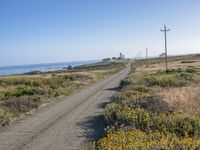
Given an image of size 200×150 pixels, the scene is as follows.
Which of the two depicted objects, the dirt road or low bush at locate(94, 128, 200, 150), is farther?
the dirt road

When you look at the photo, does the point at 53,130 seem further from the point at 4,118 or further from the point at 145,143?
the point at 145,143

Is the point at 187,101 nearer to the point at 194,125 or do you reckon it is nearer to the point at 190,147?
the point at 194,125

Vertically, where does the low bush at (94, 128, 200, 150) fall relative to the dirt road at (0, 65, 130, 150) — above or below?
above

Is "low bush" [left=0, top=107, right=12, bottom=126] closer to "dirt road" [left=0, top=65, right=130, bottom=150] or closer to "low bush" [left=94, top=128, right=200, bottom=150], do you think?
"dirt road" [left=0, top=65, right=130, bottom=150]

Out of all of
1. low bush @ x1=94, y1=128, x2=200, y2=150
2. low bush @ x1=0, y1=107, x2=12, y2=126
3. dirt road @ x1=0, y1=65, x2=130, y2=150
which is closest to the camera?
low bush @ x1=94, y1=128, x2=200, y2=150

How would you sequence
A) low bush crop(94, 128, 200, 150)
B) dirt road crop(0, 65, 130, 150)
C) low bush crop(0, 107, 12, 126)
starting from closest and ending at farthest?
low bush crop(94, 128, 200, 150), dirt road crop(0, 65, 130, 150), low bush crop(0, 107, 12, 126)

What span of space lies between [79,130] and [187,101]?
628 cm

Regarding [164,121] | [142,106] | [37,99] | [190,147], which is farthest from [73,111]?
[190,147]

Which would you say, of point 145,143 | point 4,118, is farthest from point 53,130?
point 145,143

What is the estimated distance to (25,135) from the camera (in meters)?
10.6

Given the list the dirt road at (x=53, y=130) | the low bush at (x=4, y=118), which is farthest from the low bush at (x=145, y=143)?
the low bush at (x=4, y=118)

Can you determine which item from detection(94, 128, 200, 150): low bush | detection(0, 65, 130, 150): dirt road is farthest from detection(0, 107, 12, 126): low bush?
detection(94, 128, 200, 150): low bush

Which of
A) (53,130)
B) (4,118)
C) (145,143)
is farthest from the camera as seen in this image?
(4,118)

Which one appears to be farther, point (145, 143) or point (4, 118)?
point (4, 118)
